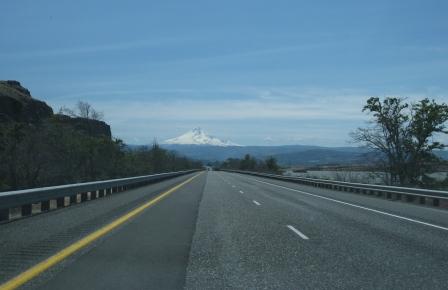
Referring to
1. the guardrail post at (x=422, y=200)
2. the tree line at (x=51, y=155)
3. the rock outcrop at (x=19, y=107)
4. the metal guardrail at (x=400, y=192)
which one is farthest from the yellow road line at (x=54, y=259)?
the rock outcrop at (x=19, y=107)

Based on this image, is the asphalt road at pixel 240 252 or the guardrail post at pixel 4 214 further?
the guardrail post at pixel 4 214

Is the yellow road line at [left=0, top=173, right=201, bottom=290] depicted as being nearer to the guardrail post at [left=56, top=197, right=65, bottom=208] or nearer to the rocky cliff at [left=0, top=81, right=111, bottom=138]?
the guardrail post at [left=56, top=197, right=65, bottom=208]

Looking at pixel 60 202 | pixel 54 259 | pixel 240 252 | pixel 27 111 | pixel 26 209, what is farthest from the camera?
pixel 27 111

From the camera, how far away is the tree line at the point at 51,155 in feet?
143

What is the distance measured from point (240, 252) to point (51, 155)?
43.4 metres

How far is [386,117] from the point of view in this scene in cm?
4725

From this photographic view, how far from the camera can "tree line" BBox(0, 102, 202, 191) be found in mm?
43531

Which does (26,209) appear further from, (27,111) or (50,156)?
(27,111)

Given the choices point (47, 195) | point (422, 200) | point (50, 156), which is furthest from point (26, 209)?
point (50, 156)

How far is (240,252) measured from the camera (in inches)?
374

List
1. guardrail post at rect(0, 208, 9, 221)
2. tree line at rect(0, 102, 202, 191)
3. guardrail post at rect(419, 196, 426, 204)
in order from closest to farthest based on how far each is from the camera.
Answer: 1. guardrail post at rect(0, 208, 9, 221)
2. guardrail post at rect(419, 196, 426, 204)
3. tree line at rect(0, 102, 202, 191)

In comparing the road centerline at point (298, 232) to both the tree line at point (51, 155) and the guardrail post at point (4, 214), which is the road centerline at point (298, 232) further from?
the tree line at point (51, 155)

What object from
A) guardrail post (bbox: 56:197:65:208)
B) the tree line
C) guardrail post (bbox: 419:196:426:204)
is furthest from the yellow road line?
the tree line

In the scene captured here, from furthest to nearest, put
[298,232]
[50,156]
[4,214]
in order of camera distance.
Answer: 1. [50,156]
2. [4,214]
3. [298,232]
